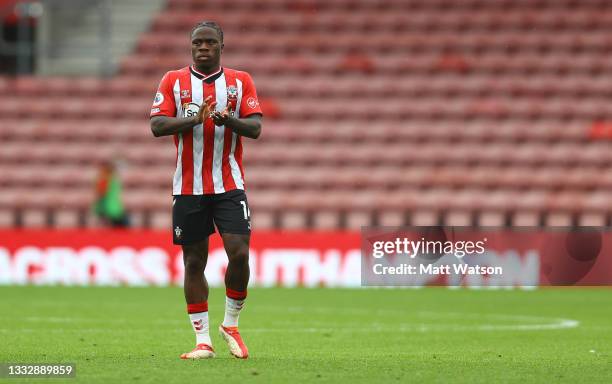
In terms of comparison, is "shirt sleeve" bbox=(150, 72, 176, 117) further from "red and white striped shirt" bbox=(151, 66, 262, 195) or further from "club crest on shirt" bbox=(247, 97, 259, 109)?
"club crest on shirt" bbox=(247, 97, 259, 109)

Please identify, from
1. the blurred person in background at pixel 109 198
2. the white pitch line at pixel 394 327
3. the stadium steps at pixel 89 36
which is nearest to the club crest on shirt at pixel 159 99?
the white pitch line at pixel 394 327

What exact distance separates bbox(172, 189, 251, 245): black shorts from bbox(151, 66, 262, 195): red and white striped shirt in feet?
0.17

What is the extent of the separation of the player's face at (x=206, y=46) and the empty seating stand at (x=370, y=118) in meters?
11.7

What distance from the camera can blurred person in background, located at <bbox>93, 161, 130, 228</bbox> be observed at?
62.3ft

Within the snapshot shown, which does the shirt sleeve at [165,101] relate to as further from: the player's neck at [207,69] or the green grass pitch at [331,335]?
the green grass pitch at [331,335]

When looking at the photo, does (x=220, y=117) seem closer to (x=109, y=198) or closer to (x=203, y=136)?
(x=203, y=136)

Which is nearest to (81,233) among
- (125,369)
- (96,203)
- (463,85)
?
(96,203)

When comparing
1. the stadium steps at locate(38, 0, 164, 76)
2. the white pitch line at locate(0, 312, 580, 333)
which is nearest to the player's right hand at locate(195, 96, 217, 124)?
the white pitch line at locate(0, 312, 580, 333)

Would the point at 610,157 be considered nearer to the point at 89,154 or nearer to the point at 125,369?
the point at 89,154

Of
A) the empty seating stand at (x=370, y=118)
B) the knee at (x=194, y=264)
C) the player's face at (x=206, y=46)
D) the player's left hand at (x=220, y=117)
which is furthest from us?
the empty seating stand at (x=370, y=118)

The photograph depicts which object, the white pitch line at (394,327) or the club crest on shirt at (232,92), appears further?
the white pitch line at (394,327)

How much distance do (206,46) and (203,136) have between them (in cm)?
51

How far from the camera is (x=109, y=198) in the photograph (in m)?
19.0

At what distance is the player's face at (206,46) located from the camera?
749 cm
